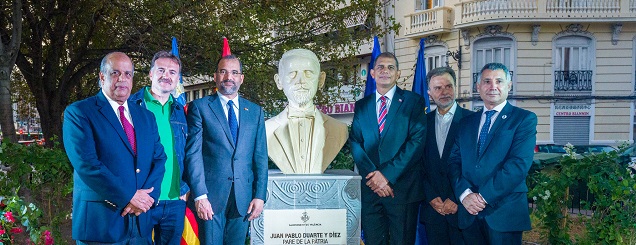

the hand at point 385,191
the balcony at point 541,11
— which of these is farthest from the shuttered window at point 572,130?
the hand at point 385,191

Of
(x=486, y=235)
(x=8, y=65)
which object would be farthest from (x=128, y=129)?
(x=8, y=65)

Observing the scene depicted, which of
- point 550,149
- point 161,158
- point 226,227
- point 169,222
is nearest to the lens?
point 161,158

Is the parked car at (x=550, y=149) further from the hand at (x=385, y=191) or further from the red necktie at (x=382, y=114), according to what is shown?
the hand at (x=385, y=191)

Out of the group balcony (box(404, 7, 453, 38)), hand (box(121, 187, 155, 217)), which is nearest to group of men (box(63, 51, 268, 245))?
hand (box(121, 187, 155, 217))

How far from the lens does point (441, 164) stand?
4324 millimetres

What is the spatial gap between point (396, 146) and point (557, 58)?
13.0m

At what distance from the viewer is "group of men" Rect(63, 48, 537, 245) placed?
3.40 m

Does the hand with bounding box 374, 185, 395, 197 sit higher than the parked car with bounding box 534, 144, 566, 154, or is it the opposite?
the hand with bounding box 374, 185, 395, 197

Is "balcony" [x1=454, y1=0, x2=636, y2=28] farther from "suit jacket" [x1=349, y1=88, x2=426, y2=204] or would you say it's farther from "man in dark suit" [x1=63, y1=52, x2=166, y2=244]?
"man in dark suit" [x1=63, y1=52, x2=166, y2=244]

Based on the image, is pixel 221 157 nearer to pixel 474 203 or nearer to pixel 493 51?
pixel 474 203

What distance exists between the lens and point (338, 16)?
29.1 feet

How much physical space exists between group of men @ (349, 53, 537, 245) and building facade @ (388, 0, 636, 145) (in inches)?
427

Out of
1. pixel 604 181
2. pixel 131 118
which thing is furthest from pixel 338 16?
pixel 131 118

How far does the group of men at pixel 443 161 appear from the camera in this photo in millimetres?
3889
